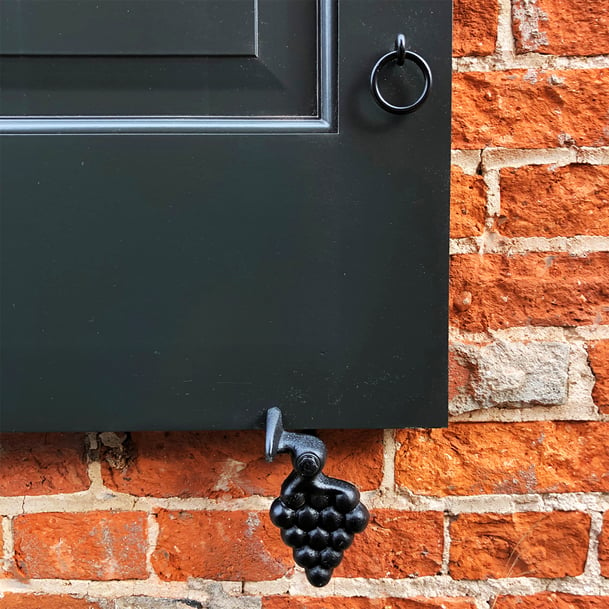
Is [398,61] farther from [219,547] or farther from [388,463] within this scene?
[219,547]

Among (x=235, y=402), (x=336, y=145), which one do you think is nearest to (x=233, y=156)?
(x=336, y=145)

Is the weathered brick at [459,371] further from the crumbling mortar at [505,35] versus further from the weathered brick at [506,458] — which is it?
the crumbling mortar at [505,35]

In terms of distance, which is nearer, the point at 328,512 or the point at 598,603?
the point at 328,512

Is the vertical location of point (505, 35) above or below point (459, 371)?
above

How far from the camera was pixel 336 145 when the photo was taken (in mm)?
472

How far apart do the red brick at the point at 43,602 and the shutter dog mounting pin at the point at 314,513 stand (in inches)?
10.1

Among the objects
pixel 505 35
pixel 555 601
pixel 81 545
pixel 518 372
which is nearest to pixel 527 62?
pixel 505 35

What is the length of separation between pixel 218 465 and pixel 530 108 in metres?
0.46

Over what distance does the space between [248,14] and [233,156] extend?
0.38 ft

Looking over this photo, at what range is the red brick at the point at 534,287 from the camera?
549 mm

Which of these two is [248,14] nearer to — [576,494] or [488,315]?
[488,315]

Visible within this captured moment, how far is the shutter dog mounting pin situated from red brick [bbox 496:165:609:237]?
297mm

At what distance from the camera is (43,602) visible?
1.90 ft

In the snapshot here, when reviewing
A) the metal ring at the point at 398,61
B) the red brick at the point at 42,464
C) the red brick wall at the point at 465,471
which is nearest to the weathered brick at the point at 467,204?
the red brick wall at the point at 465,471
